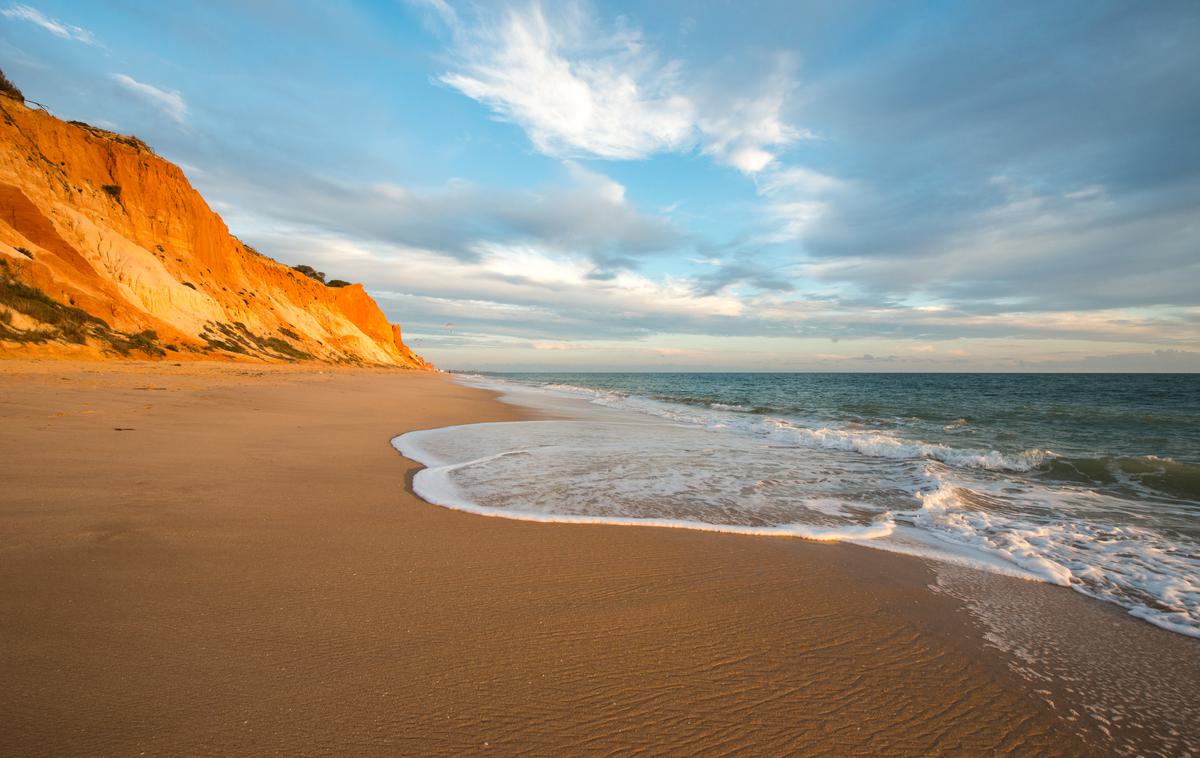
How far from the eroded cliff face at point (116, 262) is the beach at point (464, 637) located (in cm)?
1743

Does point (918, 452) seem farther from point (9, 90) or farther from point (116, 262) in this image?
point (9, 90)

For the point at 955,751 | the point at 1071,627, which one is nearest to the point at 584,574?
the point at 955,751

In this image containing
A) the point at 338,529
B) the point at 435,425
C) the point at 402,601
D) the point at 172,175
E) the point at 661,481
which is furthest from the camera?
the point at 172,175

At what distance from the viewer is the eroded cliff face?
17281 millimetres

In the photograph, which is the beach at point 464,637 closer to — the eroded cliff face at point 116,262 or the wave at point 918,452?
the wave at point 918,452

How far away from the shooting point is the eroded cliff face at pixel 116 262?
17.3m

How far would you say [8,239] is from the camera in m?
18.4

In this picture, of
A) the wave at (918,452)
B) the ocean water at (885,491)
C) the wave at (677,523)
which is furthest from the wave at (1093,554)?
the wave at (918,452)

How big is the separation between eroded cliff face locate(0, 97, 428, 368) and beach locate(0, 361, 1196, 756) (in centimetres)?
1743

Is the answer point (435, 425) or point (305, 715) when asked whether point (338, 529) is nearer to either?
point (305, 715)

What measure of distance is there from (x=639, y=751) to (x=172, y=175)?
43.3m

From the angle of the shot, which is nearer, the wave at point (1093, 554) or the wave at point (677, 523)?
the wave at point (1093, 554)

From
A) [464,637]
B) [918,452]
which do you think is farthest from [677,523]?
[918,452]

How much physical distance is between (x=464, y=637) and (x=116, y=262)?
102 ft
